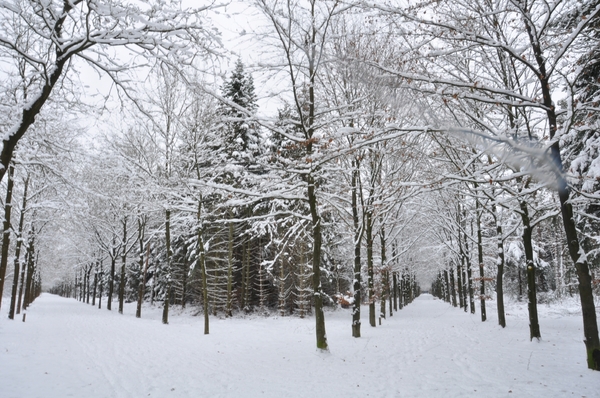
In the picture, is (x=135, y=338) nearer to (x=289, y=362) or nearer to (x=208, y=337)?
(x=208, y=337)

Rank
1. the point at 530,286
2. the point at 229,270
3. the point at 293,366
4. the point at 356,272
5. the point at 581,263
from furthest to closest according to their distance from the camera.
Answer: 1. the point at 229,270
2. the point at 356,272
3. the point at 530,286
4. the point at 293,366
5. the point at 581,263

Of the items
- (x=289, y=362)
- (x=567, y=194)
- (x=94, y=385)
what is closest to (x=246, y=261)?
(x=289, y=362)

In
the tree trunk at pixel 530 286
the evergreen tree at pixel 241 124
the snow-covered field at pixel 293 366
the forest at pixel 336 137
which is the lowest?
the snow-covered field at pixel 293 366

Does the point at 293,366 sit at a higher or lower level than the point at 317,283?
lower

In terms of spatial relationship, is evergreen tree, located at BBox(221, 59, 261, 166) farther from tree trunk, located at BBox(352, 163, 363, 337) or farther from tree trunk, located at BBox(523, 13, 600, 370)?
tree trunk, located at BBox(523, 13, 600, 370)

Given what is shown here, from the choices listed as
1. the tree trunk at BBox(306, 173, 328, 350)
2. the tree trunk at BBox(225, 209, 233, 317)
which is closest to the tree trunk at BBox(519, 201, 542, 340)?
the tree trunk at BBox(306, 173, 328, 350)

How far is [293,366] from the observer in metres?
7.77

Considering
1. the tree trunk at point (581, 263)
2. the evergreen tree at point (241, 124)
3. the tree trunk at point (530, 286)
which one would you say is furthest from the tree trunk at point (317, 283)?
the evergreen tree at point (241, 124)

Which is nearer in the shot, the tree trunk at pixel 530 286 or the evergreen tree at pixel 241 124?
the tree trunk at pixel 530 286

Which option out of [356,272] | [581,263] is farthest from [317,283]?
[581,263]

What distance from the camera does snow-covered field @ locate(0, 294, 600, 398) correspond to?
5852 mm

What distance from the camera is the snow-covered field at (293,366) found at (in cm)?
585

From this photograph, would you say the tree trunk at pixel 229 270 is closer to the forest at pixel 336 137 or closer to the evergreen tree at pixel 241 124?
the forest at pixel 336 137

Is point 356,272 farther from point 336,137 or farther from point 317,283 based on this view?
point 336,137
